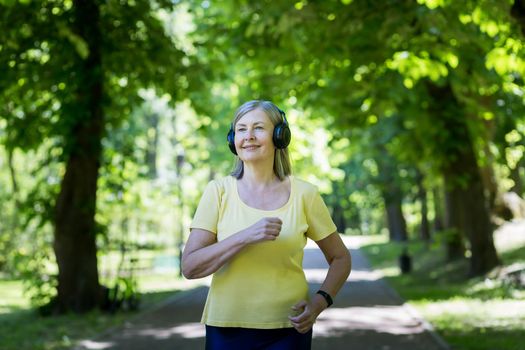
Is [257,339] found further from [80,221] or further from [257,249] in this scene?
[80,221]

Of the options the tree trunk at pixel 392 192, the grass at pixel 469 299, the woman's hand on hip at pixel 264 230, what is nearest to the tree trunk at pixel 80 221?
the grass at pixel 469 299

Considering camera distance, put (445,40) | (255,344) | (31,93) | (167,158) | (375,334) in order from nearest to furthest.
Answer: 1. (255,344)
2. (445,40)
3. (375,334)
4. (31,93)
5. (167,158)

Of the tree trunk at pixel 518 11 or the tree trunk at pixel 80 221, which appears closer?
the tree trunk at pixel 518 11

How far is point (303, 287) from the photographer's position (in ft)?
12.8

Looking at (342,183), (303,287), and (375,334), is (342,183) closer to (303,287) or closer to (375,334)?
(375,334)

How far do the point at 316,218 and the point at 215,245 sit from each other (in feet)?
1.79

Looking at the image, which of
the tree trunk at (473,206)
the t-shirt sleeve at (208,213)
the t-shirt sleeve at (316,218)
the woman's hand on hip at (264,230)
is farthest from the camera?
the tree trunk at (473,206)

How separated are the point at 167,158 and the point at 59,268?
35913mm

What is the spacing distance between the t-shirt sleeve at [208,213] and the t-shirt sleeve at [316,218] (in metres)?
0.42

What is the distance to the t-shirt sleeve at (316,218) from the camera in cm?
395

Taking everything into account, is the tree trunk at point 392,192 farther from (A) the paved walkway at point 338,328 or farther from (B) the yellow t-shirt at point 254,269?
(B) the yellow t-shirt at point 254,269

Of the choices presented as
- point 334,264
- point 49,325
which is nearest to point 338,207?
point 49,325

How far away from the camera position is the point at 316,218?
3963 millimetres

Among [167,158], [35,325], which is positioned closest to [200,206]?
[35,325]
